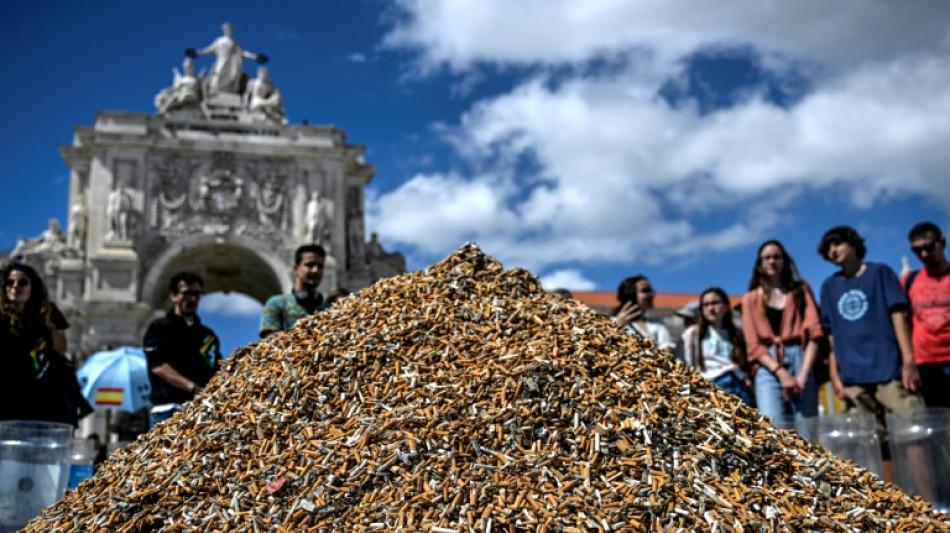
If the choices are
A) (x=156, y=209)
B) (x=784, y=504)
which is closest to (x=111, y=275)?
(x=156, y=209)

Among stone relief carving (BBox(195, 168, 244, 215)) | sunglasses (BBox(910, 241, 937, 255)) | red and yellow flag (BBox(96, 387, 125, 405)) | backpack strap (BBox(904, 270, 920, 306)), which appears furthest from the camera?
stone relief carving (BBox(195, 168, 244, 215))

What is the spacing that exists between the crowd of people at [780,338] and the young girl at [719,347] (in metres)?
0.01

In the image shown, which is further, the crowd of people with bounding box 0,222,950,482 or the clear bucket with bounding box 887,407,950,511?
the crowd of people with bounding box 0,222,950,482

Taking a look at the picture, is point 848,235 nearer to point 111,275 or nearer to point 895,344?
point 895,344

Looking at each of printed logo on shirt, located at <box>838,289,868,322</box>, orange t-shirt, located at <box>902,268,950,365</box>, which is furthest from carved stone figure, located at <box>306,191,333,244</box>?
orange t-shirt, located at <box>902,268,950,365</box>

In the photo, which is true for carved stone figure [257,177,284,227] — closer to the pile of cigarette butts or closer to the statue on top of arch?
the statue on top of arch

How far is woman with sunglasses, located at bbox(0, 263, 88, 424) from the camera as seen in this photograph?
210 inches

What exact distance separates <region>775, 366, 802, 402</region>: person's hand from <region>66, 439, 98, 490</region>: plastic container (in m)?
4.88

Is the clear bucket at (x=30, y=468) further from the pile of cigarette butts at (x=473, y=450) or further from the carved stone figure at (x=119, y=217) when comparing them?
the carved stone figure at (x=119, y=217)

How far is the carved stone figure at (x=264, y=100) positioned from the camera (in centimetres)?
2900

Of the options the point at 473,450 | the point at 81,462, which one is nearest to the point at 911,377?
the point at 473,450

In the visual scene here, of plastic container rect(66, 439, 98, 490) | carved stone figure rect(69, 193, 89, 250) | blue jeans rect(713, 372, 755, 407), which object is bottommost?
plastic container rect(66, 439, 98, 490)

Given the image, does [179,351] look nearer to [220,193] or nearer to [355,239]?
[220,193]

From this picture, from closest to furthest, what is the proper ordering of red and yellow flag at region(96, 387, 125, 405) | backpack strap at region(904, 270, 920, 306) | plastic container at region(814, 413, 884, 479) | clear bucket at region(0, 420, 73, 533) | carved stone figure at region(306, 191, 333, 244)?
1. clear bucket at region(0, 420, 73, 533)
2. plastic container at region(814, 413, 884, 479)
3. backpack strap at region(904, 270, 920, 306)
4. red and yellow flag at region(96, 387, 125, 405)
5. carved stone figure at region(306, 191, 333, 244)
